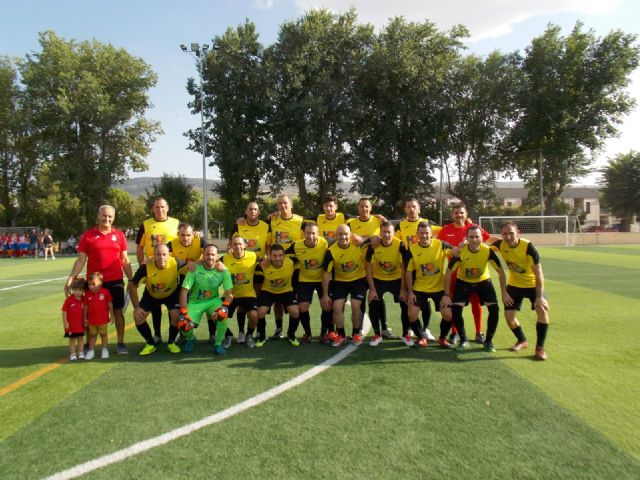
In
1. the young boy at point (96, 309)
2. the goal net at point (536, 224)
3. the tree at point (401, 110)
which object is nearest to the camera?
the young boy at point (96, 309)

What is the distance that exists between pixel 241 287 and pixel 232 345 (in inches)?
31.2

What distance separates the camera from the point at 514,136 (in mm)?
37438

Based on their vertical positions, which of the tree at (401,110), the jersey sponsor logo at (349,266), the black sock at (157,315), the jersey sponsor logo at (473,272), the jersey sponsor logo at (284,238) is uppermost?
the tree at (401,110)

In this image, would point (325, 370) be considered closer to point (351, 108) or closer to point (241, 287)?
point (241, 287)

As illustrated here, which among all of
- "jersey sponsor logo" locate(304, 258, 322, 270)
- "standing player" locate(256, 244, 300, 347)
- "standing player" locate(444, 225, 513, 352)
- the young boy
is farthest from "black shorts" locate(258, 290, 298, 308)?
"standing player" locate(444, 225, 513, 352)

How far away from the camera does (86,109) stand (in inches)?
1369

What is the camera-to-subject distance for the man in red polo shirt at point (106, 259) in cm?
555

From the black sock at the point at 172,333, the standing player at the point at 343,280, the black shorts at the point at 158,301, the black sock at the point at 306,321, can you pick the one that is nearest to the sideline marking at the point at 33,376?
the black shorts at the point at 158,301

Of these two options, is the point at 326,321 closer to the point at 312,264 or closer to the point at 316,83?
the point at 312,264

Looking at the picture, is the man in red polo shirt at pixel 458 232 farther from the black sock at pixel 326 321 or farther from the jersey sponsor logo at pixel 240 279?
the jersey sponsor logo at pixel 240 279

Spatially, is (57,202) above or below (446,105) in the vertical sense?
below

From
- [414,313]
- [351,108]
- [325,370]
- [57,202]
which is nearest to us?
[325,370]

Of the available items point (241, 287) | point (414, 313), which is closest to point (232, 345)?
point (241, 287)

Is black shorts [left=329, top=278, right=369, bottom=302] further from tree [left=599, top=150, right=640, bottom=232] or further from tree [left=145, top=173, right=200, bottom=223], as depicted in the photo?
tree [left=599, top=150, right=640, bottom=232]
